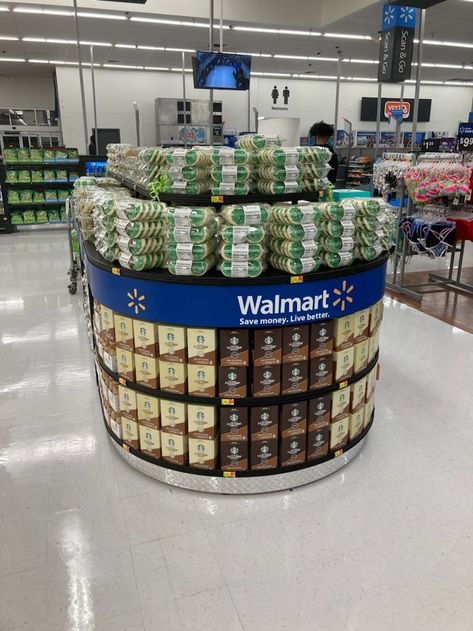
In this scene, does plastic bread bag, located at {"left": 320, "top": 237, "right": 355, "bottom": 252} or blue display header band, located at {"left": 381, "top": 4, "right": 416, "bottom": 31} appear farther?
blue display header band, located at {"left": 381, "top": 4, "right": 416, "bottom": 31}

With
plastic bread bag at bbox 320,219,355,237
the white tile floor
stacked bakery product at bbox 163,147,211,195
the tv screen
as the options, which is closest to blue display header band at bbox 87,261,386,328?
plastic bread bag at bbox 320,219,355,237

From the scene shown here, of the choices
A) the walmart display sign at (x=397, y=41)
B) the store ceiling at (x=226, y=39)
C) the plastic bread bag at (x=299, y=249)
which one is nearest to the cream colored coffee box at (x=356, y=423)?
the plastic bread bag at (x=299, y=249)

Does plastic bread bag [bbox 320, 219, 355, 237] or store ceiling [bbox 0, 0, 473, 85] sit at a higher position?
store ceiling [bbox 0, 0, 473, 85]

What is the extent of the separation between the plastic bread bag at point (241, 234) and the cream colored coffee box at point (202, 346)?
17.4 inches

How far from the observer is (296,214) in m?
2.38

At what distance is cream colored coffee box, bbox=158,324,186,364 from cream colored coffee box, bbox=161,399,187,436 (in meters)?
0.25

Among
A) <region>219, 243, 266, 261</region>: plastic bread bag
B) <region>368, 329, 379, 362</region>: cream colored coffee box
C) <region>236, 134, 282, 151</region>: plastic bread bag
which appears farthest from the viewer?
<region>236, 134, 282, 151</region>: plastic bread bag

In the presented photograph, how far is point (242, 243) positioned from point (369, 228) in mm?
697

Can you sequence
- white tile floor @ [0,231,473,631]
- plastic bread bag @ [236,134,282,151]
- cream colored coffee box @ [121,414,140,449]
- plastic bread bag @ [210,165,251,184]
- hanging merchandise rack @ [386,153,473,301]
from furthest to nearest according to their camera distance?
hanging merchandise rack @ [386,153,473,301], plastic bread bag @ [236,134,282,151], cream colored coffee box @ [121,414,140,449], plastic bread bag @ [210,165,251,184], white tile floor @ [0,231,473,631]

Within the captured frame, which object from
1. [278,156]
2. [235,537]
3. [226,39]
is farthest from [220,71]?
[226,39]

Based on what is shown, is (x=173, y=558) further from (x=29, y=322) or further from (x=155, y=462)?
(x=29, y=322)

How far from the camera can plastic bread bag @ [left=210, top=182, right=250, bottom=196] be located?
273 cm

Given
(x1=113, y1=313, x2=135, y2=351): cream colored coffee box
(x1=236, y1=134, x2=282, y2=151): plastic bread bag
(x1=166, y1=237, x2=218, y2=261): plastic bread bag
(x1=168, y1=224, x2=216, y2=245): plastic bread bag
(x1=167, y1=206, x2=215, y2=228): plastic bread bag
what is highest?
(x1=236, y1=134, x2=282, y2=151): plastic bread bag

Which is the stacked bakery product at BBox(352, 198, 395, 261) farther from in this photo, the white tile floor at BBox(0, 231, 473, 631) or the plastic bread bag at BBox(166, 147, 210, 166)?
the white tile floor at BBox(0, 231, 473, 631)
